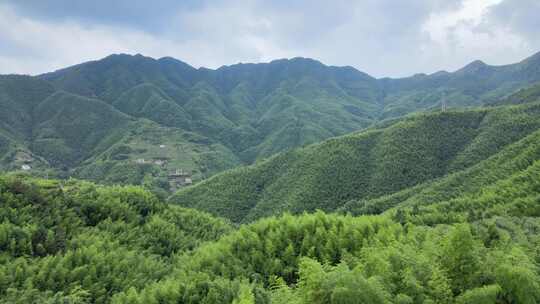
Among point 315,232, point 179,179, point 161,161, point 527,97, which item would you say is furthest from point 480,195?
point 161,161

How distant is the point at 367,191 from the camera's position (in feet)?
314

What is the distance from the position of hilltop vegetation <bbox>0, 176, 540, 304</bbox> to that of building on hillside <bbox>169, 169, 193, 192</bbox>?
94.4 m

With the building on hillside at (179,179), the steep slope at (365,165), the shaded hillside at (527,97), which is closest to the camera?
the steep slope at (365,165)

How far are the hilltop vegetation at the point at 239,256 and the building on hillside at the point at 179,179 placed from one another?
3717 inches

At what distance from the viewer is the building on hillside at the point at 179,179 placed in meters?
138

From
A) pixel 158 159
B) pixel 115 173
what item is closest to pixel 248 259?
pixel 115 173

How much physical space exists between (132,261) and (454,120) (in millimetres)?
104788

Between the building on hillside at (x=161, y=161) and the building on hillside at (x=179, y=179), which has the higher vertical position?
the building on hillside at (x=161, y=161)

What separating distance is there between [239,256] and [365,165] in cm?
8312

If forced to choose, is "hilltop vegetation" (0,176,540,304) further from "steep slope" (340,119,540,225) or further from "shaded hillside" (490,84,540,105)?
"shaded hillside" (490,84,540,105)

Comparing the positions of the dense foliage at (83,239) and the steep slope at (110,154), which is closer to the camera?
the dense foliage at (83,239)

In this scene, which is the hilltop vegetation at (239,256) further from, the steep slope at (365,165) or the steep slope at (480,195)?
the steep slope at (365,165)

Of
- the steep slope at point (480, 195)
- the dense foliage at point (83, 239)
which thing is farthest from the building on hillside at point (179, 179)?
the dense foliage at point (83, 239)

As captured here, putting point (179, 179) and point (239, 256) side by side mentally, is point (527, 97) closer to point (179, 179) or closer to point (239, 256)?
point (179, 179)
